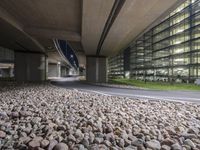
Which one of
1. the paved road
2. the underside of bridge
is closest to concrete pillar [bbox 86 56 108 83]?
the underside of bridge

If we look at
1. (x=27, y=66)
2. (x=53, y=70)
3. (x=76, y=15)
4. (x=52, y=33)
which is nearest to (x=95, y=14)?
(x=76, y=15)

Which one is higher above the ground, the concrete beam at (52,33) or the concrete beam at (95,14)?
the concrete beam at (52,33)

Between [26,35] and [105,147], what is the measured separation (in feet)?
70.9

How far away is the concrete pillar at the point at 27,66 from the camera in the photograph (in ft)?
127

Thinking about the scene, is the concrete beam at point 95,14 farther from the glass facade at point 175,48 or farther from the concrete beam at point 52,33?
the glass facade at point 175,48

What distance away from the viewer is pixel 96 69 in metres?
41.8

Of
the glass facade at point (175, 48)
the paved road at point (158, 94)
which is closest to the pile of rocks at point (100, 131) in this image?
the paved road at point (158, 94)

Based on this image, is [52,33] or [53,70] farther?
[53,70]

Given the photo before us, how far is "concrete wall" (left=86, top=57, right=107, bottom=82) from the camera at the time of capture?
4166cm

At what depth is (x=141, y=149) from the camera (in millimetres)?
4699

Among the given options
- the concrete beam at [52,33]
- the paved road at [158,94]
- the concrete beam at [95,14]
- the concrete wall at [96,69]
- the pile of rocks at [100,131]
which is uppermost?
the concrete beam at [52,33]

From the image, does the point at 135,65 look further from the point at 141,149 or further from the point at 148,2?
the point at 141,149

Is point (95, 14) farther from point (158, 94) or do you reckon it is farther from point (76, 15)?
point (158, 94)

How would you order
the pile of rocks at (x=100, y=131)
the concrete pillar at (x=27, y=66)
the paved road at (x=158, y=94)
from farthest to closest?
the concrete pillar at (x=27, y=66) → the paved road at (x=158, y=94) → the pile of rocks at (x=100, y=131)
